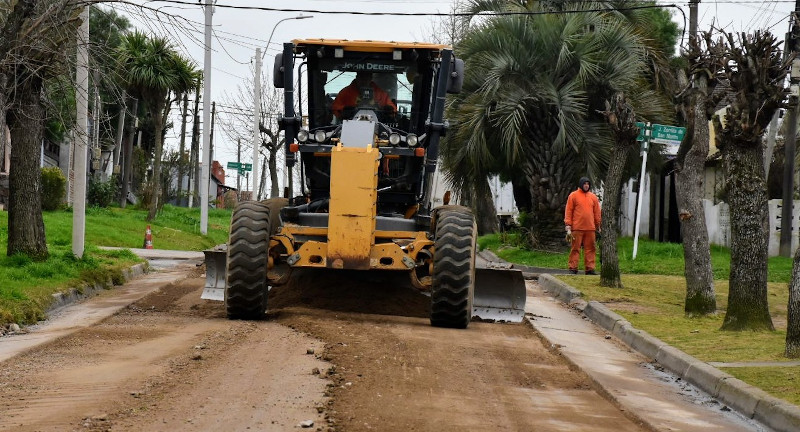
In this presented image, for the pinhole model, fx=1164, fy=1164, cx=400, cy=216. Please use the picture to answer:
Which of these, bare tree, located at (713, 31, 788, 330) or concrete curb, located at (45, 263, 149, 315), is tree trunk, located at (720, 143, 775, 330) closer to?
bare tree, located at (713, 31, 788, 330)

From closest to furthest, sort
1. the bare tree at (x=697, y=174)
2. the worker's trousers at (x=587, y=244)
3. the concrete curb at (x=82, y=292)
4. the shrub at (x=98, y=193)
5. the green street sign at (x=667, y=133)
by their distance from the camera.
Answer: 1. the concrete curb at (x=82, y=292)
2. the bare tree at (x=697, y=174)
3. the green street sign at (x=667, y=133)
4. the worker's trousers at (x=587, y=244)
5. the shrub at (x=98, y=193)

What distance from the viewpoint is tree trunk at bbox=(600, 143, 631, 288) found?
19766mm

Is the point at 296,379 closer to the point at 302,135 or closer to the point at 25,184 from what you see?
the point at 302,135

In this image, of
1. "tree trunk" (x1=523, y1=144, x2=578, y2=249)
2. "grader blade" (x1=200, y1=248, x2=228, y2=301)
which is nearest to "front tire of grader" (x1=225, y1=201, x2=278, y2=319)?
"grader blade" (x1=200, y1=248, x2=228, y2=301)

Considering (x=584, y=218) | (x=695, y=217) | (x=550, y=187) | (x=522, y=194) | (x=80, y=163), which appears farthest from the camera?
(x=522, y=194)

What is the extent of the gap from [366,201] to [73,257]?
26.2 feet

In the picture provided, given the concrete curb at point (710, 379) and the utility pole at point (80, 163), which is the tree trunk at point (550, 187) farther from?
the concrete curb at point (710, 379)

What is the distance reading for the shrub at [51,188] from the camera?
3510 centimetres

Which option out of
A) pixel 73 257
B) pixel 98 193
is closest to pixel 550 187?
pixel 73 257

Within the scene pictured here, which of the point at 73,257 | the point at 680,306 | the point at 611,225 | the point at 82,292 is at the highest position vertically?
the point at 611,225

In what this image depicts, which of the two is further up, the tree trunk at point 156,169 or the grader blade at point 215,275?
the tree trunk at point 156,169

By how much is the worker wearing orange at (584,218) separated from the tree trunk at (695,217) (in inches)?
186

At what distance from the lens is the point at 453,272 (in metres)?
12.1

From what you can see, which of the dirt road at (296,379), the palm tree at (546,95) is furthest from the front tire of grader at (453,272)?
the palm tree at (546,95)
